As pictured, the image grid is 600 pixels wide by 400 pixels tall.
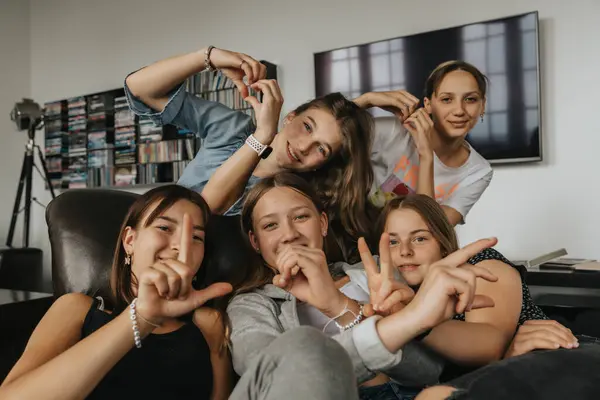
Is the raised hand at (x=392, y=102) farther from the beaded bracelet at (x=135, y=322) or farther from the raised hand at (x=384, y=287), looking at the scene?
the beaded bracelet at (x=135, y=322)

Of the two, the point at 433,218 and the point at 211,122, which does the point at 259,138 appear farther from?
the point at 433,218

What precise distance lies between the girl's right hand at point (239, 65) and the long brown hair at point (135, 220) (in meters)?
0.34

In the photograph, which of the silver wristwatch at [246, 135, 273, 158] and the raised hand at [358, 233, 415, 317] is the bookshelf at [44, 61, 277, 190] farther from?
the raised hand at [358, 233, 415, 317]

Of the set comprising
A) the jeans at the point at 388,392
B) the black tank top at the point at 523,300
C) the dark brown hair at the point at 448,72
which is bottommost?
the jeans at the point at 388,392

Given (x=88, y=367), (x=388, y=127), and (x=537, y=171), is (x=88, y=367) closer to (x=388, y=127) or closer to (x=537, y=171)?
(x=388, y=127)

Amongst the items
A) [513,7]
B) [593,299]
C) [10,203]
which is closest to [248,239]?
[593,299]

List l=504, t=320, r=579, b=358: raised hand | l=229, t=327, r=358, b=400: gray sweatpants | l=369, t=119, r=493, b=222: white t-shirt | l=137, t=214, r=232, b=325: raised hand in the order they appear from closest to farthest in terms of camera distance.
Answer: l=229, t=327, r=358, b=400: gray sweatpants < l=137, t=214, r=232, b=325: raised hand < l=504, t=320, r=579, b=358: raised hand < l=369, t=119, r=493, b=222: white t-shirt

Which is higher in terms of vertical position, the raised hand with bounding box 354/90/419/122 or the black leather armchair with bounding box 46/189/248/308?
the raised hand with bounding box 354/90/419/122

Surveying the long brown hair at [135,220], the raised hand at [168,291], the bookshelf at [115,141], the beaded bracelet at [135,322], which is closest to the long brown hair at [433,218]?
the long brown hair at [135,220]

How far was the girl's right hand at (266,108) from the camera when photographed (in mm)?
1356

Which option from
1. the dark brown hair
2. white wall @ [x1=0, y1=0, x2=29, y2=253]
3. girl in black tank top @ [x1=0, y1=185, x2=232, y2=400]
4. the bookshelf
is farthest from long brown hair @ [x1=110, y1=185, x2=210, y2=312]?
white wall @ [x1=0, y1=0, x2=29, y2=253]

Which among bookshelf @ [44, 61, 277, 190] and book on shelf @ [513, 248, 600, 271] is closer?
book on shelf @ [513, 248, 600, 271]

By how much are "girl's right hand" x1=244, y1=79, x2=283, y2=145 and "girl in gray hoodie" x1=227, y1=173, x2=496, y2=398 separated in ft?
0.38

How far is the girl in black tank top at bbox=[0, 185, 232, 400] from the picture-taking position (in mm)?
814
